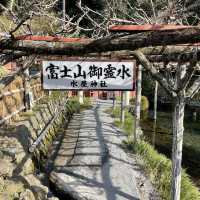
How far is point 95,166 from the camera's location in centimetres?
1101

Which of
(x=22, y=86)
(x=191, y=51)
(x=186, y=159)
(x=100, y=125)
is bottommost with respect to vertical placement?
(x=186, y=159)

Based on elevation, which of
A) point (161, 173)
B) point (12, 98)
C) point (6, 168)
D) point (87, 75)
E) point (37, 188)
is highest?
point (87, 75)

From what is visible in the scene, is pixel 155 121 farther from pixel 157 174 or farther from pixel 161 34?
pixel 161 34

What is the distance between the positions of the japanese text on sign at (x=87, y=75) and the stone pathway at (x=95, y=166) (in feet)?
8.28

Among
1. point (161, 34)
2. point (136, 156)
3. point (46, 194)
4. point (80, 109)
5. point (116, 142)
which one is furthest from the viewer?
point (80, 109)

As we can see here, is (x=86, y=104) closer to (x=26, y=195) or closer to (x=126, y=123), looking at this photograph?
(x=126, y=123)

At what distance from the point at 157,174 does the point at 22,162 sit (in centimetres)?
371

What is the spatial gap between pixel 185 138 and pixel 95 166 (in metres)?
9.52

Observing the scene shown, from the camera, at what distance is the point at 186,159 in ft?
50.3

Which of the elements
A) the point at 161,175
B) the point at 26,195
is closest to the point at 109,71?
the point at 26,195

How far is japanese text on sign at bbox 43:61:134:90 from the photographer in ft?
26.0

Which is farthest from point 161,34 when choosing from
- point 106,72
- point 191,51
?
point 106,72

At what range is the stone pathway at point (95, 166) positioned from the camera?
904 centimetres

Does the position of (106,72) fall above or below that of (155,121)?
above
